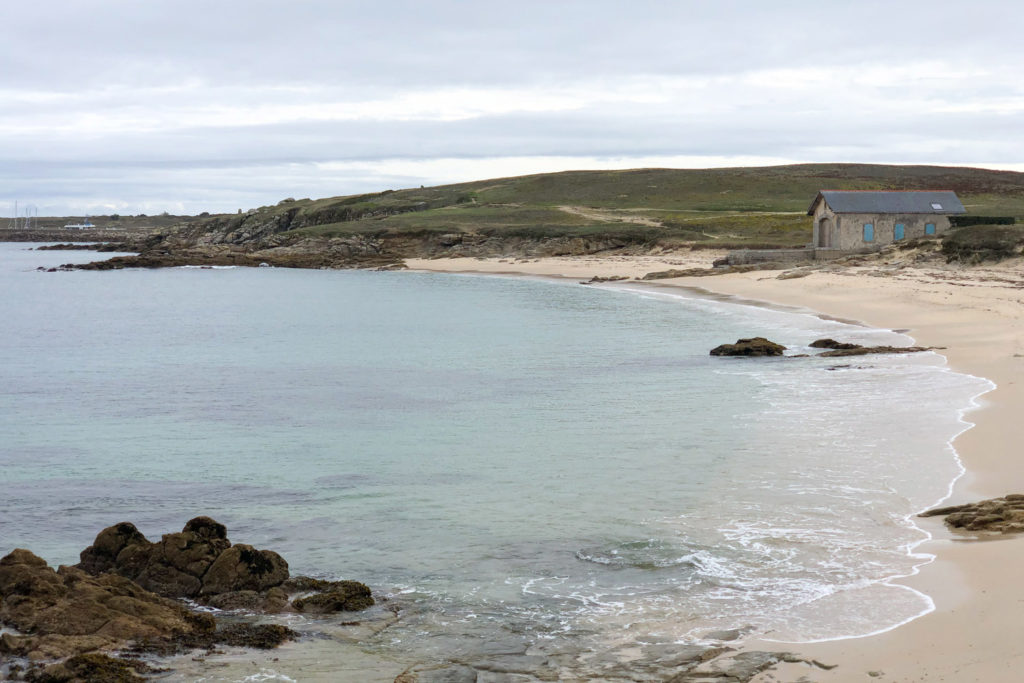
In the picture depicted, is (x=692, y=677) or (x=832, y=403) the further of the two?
(x=832, y=403)

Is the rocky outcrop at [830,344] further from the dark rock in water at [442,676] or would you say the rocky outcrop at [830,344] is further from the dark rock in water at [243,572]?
the dark rock in water at [442,676]

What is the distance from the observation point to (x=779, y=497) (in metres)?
11.8

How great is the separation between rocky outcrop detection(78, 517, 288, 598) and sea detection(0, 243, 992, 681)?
834mm

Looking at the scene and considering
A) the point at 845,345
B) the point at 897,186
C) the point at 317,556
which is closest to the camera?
the point at 317,556

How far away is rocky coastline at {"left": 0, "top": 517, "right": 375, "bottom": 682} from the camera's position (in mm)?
7551

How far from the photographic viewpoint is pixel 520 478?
13461mm

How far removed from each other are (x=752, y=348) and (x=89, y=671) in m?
19.4

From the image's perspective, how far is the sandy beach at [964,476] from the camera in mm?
6961

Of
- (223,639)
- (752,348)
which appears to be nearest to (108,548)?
(223,639)

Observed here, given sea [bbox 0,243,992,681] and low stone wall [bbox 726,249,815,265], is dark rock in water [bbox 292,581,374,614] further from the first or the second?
low stone wall [bbox 726,249,815,265]

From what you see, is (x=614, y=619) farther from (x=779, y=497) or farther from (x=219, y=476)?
(x=219, y=476)

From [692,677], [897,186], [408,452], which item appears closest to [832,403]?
[408,452]

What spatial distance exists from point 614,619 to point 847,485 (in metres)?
4.82

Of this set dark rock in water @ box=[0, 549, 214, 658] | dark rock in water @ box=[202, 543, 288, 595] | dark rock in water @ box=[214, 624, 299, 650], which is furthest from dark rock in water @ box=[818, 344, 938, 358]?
dark rock in water @ box=[0, 549, 214, 658]
